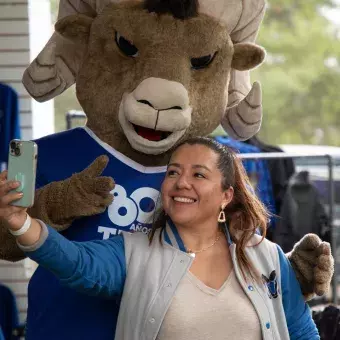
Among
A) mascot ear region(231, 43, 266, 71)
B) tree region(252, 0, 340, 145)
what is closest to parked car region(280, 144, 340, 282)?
mascot ear region(231, 43, 266, 71)

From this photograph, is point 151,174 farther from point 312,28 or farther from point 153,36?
point 312,28

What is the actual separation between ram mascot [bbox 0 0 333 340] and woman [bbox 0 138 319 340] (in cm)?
21

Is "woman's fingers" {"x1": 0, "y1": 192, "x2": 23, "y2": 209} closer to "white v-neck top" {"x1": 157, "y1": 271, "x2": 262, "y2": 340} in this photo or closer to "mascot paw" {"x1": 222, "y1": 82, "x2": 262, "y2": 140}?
"white v-neck top" {"x1": 157, "y1": 271, "x2": 262, "y2": 340}

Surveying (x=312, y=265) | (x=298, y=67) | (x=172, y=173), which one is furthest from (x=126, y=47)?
(x=298, y=67)

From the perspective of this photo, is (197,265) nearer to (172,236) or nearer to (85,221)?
(172,236)

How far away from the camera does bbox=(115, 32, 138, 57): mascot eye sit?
3496mm

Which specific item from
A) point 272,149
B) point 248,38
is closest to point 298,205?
point 272,149

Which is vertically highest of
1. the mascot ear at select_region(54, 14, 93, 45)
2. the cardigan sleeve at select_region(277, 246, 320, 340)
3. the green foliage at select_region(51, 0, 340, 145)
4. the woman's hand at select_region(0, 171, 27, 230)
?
the green foliage at select_region(51, 0, 340, 145)

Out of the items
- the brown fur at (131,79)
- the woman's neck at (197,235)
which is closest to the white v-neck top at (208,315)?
the woman's neck at (197,235)

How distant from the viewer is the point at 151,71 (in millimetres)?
3422

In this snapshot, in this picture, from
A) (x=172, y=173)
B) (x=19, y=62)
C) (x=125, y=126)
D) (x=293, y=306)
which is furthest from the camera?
(x=19, y=62)

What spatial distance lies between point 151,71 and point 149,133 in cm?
21

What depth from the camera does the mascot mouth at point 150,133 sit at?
3432 mm

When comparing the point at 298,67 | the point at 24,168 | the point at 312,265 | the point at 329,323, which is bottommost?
the point at 329,323
